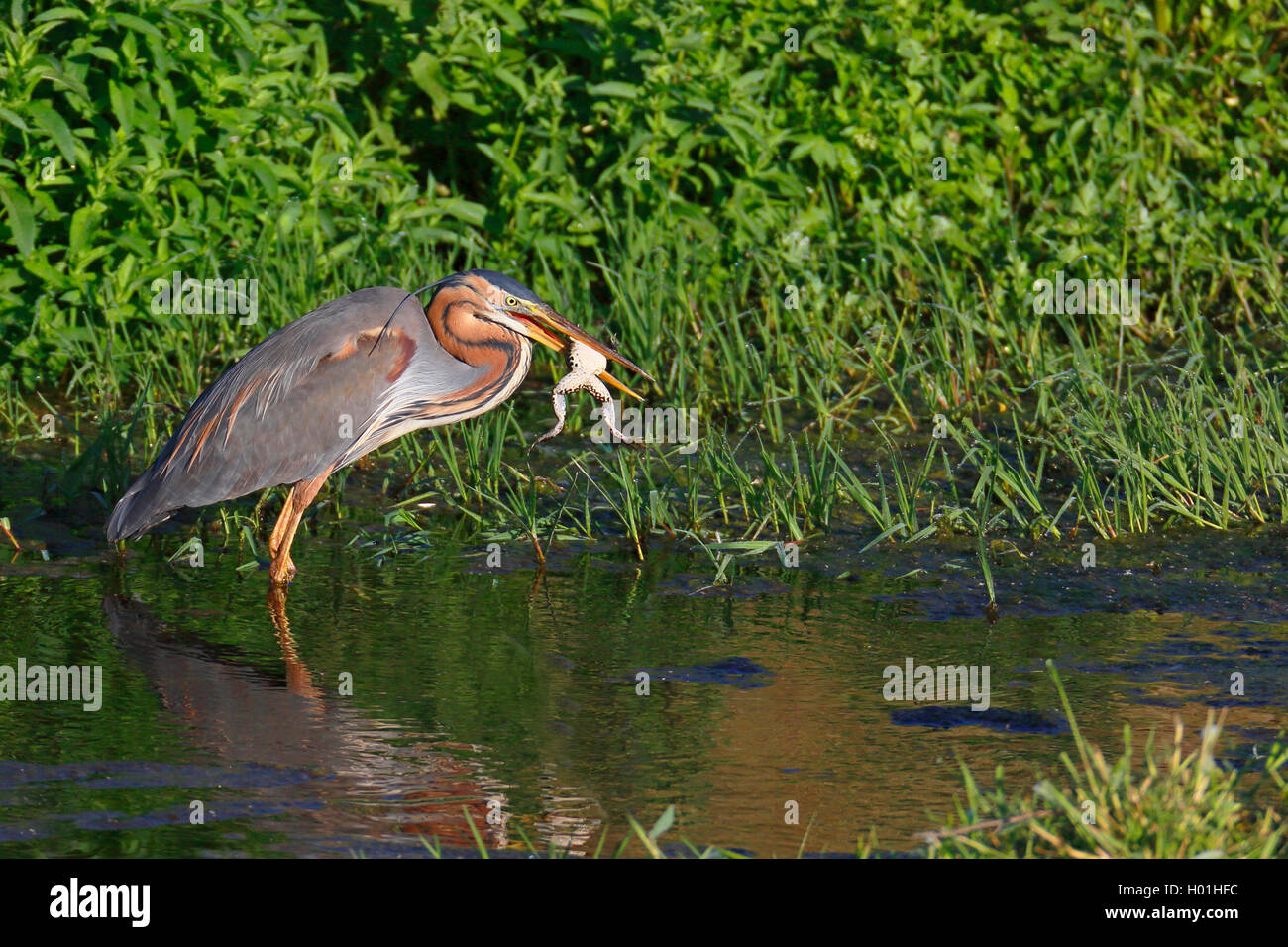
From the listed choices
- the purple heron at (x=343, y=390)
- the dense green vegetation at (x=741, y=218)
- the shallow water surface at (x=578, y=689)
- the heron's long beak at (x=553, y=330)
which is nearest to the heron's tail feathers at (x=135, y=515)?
the purple heron at (x=343, y=390)

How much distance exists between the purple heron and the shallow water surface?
32cm

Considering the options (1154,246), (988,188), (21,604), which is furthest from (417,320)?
(1154,246)

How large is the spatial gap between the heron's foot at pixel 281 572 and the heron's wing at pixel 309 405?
0.32 metres

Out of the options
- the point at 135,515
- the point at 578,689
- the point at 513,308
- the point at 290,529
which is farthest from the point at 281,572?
the point at 578,689

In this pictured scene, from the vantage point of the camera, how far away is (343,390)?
6.14 meters

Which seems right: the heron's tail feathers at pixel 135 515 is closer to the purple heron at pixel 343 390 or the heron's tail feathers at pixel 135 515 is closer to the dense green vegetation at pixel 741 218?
the purple heron at pixel 343 390

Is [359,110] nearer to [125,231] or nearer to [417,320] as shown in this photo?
[125,231]

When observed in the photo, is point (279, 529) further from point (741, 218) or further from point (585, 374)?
point (741, 218)

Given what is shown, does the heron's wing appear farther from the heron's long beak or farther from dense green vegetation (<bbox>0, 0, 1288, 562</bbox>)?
dense green vegetation (<bbox>0, 0, 1288, 562</bbox>)

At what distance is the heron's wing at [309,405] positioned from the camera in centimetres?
615

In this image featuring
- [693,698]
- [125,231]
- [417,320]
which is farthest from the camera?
[125,231]

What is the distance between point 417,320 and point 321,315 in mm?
352

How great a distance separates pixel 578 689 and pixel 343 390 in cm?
167

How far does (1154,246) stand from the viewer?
868cm
